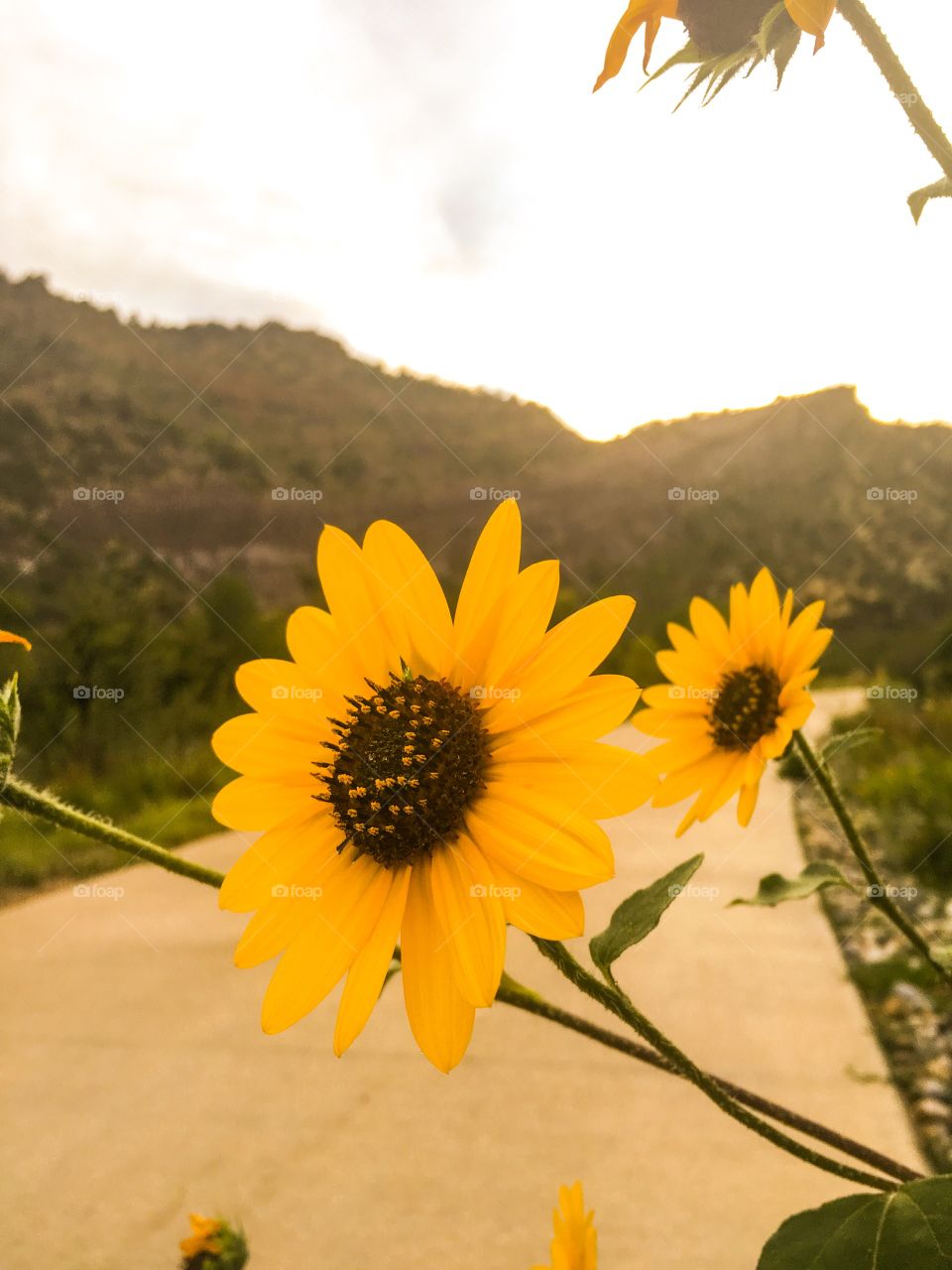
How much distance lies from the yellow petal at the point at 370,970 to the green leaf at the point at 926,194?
2.19ft

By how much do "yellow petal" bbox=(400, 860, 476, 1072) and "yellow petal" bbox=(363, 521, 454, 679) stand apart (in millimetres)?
167

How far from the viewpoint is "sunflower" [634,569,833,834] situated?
1.20 meters

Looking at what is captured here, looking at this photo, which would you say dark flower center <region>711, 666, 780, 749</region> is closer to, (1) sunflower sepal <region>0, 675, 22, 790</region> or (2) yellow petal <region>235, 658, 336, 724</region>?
(2) yellow petal <region>235, 658, 336, 724</region>

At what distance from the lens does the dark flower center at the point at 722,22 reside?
0.69m

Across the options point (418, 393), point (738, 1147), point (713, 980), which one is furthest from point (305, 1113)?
point (418, 393)

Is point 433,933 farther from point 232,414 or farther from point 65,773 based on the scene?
point 232,414

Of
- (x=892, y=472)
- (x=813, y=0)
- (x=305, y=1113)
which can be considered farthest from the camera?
(x=892, y=472)

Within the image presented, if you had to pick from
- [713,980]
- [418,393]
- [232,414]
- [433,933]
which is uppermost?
[418,393]

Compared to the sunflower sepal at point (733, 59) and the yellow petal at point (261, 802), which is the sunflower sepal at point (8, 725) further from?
the sunflower sepal at point (733, 59)

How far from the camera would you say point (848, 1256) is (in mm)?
568

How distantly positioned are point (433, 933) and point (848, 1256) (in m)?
0.36

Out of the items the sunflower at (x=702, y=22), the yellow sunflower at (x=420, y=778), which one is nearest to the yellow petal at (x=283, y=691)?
the yellow sunflower at (x=420, y=778)

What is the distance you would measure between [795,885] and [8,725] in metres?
0.86

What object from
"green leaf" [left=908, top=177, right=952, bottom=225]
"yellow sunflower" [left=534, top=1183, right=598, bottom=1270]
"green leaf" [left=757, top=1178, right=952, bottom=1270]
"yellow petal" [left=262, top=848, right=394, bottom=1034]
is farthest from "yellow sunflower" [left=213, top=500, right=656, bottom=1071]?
"yellow sunflower" [left=534, top=1183, right=598, bottom=1270]
